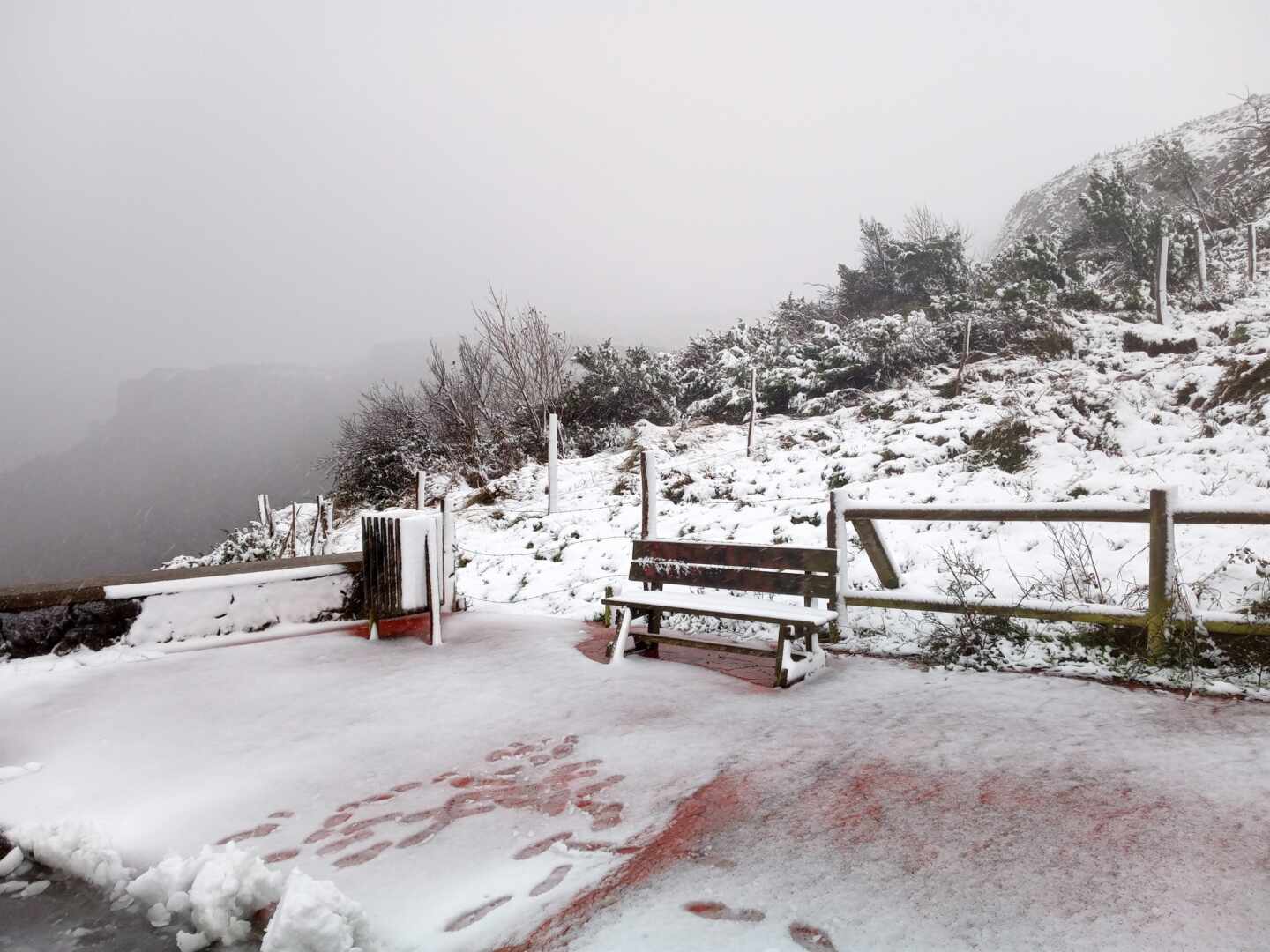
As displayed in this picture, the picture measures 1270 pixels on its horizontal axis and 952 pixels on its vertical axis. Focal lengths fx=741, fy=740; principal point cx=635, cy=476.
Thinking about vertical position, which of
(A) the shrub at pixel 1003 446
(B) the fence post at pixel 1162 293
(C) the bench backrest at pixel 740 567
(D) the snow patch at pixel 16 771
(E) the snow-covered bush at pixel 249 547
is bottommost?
(E) the snow-covered bush at pixel 249 547

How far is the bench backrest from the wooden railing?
26 cm

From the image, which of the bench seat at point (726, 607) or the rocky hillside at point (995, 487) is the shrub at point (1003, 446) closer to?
the rocky hillside at point (995, 487)

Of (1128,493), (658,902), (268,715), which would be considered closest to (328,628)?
(268,715)

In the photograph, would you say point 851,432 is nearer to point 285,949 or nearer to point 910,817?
point 910,817

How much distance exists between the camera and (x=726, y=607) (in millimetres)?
5145

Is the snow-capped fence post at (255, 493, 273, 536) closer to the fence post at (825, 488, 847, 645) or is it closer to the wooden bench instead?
the wooden bench

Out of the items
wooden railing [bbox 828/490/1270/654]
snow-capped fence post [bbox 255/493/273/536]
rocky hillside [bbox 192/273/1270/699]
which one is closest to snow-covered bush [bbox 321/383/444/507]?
rocky hillside [bbox 192/273/1270/699]

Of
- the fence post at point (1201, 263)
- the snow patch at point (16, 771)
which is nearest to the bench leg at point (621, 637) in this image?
the snow patch at point (16, 771)

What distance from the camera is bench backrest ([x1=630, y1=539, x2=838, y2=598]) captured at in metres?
5.10

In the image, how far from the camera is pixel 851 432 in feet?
45.6

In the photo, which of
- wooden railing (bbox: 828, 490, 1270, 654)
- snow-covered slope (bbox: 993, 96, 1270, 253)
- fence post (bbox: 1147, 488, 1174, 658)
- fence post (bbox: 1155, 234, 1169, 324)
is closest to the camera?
wooden railing (bbox: 828, 490, 1270, 654)

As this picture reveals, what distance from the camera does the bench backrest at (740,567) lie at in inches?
201

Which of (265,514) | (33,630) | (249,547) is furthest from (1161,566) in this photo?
(265,514)

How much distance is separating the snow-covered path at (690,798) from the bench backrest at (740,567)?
666 millimetres
